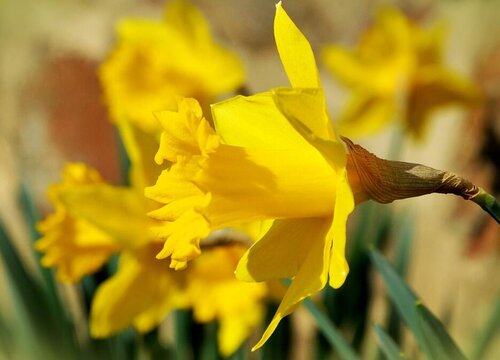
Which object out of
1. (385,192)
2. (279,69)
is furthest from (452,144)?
(385,192)

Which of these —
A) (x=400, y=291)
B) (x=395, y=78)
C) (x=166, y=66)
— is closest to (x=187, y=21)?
(x=166, y=66)

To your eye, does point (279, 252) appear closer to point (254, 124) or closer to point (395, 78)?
point (254, 124)

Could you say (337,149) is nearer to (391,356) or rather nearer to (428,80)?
(391,356)

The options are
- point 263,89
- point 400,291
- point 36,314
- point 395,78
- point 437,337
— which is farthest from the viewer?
point 263,89

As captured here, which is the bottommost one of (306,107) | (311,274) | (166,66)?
(311,274)

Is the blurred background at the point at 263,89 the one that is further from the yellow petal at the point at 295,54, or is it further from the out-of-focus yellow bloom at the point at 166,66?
the yellow petal at the point at 295,54

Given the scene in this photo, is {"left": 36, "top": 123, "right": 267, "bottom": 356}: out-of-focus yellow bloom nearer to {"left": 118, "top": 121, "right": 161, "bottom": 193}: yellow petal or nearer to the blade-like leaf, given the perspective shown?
{"left": 118, "top": 121, "right": 161, "bottom": 193}: yellow petal

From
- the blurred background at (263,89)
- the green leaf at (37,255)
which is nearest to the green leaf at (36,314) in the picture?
the green leaf at (37,255)

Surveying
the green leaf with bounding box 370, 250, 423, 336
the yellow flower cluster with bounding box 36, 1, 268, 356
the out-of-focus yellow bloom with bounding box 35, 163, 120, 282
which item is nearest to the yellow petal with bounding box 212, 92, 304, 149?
the green leaf with bounding box 370, 250, 423, 336
